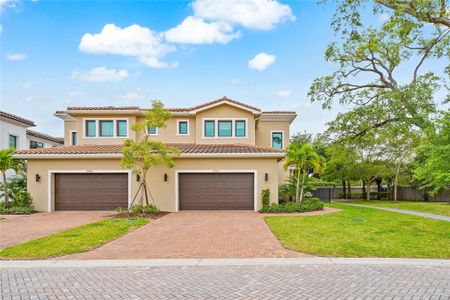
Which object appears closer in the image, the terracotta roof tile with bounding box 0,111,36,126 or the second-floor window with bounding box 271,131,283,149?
the terracotta roof tile with bounding box 0,111,36,126

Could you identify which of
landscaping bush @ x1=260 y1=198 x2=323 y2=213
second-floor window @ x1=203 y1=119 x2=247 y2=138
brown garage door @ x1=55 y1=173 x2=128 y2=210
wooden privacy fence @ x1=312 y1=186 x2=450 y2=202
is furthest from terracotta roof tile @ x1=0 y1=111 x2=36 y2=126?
wooden privacy fence @ x1=312 y1=186 x2=450 y2=202

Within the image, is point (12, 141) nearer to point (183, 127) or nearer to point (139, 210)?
point (183, 127)

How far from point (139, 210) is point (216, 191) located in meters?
4.45

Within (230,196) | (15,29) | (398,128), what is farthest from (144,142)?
(398,128)

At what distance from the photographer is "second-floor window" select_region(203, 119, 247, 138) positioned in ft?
64.8

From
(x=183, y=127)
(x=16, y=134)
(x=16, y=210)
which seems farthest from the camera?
(x=16, y=134)

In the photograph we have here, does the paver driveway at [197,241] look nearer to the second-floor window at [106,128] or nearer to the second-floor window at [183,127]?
the second-floor window at [183,127]

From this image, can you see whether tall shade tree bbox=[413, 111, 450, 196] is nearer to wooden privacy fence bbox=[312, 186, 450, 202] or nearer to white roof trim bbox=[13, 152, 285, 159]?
white roof trim bbox=[13, 152, 285, 159]

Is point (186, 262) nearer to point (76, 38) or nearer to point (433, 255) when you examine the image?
point (433, 255)

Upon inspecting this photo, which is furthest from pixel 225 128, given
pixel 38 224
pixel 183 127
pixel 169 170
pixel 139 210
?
pixel 38 224

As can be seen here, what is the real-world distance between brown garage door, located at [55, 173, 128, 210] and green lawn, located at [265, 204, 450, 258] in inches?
364

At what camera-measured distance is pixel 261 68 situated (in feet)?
74.5

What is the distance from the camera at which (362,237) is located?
9.30 meters

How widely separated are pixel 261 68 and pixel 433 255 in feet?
59.9
